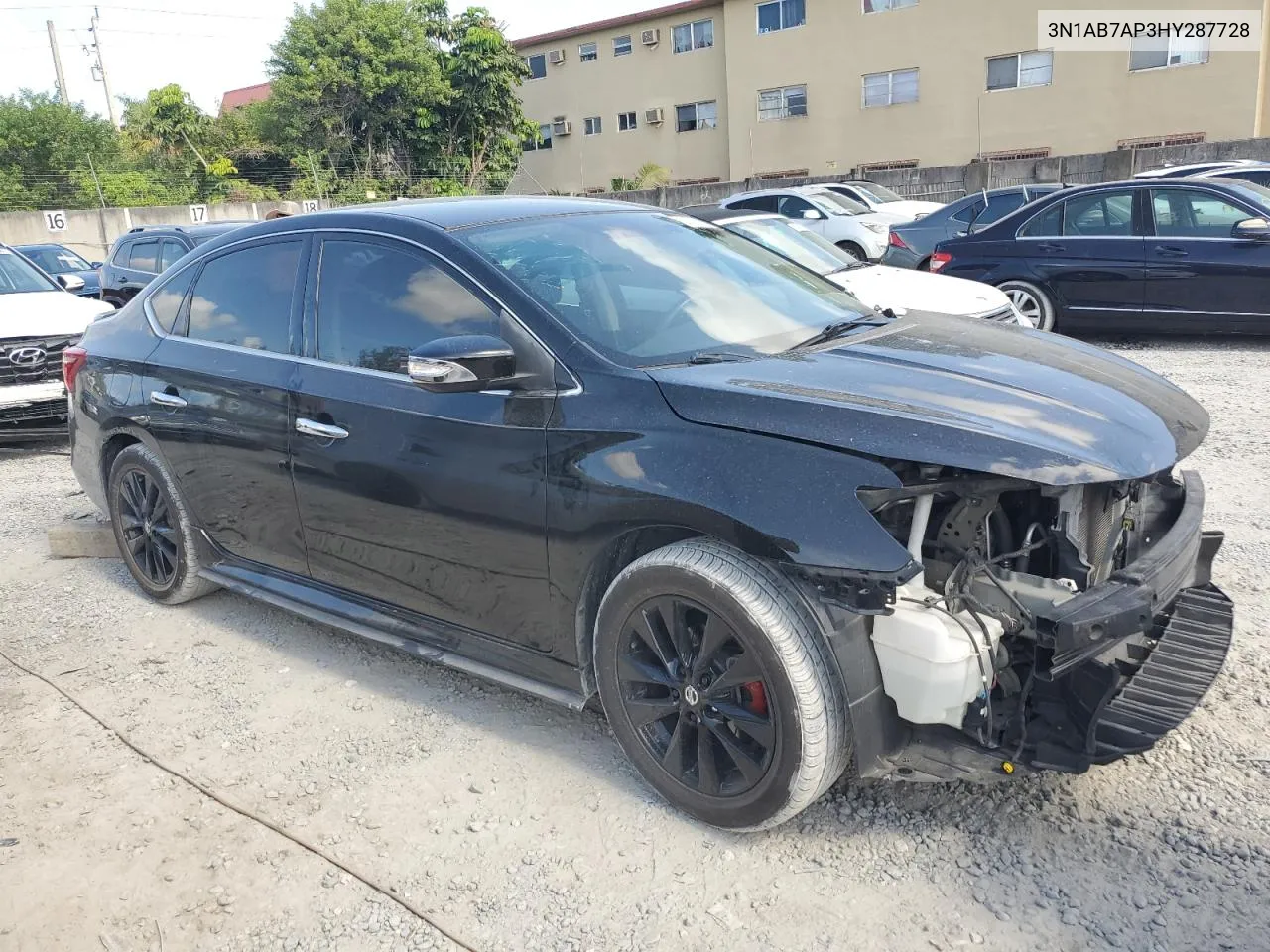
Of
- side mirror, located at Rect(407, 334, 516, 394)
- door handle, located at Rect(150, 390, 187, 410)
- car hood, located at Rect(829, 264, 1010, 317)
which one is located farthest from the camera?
car hood, located at Rect(829, 264, 1010, 317)

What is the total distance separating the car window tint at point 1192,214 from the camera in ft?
28.6

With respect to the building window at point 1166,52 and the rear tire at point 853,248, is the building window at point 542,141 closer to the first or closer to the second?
the building window at point 1166,52

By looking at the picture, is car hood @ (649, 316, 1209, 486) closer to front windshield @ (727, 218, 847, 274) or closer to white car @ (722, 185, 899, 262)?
front windshield @ (727, 218, 847, 274)

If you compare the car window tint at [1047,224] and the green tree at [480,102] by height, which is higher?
the green tree at [480,102]

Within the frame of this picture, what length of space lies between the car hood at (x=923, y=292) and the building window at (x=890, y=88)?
23621 mm

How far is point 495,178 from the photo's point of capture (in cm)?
3722

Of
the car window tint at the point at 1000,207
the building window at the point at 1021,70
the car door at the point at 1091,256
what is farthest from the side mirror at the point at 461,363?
the building window at the point at 1021,70

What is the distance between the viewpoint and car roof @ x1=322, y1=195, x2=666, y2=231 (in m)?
3.64

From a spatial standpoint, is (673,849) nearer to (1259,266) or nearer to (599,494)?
(599,494)

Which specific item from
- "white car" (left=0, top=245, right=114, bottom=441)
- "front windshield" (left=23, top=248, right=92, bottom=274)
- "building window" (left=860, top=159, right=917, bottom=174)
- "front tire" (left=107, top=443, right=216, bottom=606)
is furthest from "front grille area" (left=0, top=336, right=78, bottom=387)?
"building window" (left=860, top=159, right=917, bottom=174)

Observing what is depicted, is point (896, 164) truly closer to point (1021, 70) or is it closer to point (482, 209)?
point (1021, 70)

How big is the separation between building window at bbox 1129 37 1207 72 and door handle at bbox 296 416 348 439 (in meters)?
27.7

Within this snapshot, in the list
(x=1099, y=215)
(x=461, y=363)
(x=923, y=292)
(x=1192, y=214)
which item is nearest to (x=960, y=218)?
(x=1099, y=215)

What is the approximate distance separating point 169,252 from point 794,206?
9106 millimetres
